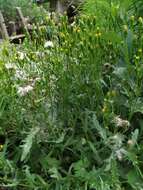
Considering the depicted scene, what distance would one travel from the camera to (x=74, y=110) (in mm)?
2449

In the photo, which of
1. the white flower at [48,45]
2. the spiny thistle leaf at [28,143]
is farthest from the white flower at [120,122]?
the white flower at [48,45]

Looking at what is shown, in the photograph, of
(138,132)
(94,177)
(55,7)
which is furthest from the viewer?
(55,7)

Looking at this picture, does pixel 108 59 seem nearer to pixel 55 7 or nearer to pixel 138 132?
pixel 138 132

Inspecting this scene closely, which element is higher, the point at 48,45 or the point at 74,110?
the point at 48,45

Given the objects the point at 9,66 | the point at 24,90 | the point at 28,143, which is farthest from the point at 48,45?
the point at 28,143

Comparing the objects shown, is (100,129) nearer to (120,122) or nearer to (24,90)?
(120,122)

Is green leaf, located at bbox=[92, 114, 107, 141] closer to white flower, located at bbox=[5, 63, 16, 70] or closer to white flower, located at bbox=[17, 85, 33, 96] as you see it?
white flower, located at bbox=[17, 85, 33, 96]

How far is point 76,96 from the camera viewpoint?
96.4 inches

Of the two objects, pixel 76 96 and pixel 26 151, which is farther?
pixel 76 96

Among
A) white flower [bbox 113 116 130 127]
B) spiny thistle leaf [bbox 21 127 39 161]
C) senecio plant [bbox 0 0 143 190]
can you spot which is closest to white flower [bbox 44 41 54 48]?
senecio plant [bbox 0 0 143 190]

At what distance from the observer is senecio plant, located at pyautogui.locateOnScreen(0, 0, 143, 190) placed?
7.34 feet

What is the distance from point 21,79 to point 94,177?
67 cm

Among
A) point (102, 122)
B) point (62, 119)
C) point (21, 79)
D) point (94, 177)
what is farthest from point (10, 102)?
point (94, 177)

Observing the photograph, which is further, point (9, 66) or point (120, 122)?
point (9, 66)
